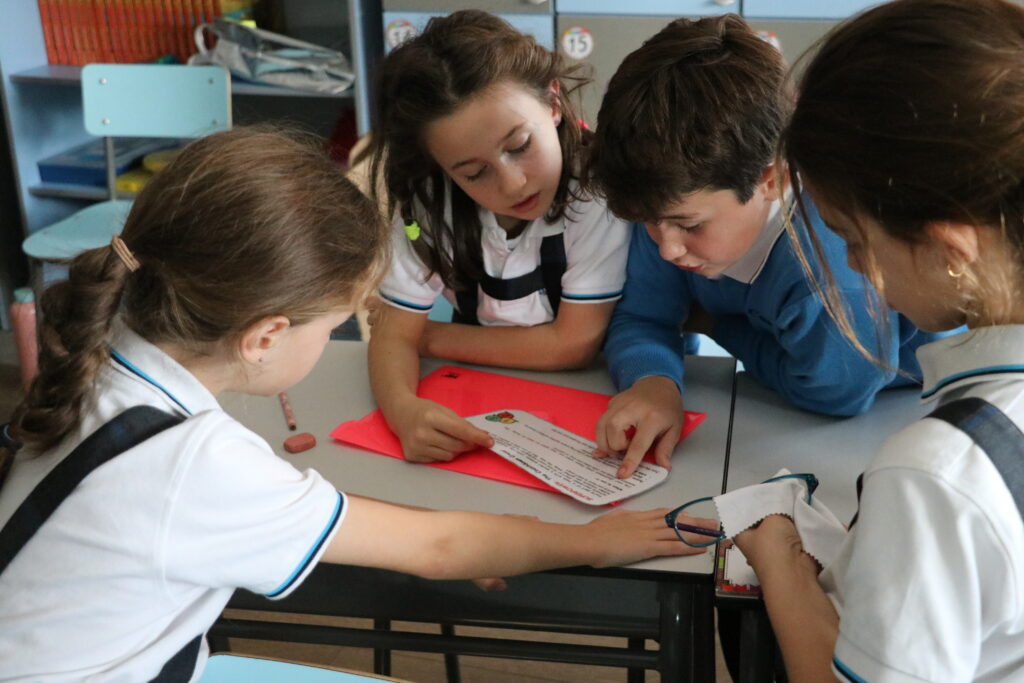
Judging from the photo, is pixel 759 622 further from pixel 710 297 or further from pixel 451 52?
pixel 451 52

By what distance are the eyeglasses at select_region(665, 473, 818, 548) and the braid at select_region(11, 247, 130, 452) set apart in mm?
578

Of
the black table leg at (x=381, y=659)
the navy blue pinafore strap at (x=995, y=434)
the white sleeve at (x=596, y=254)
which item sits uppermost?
the navy blue pinafore strap at (x=995, y=434)

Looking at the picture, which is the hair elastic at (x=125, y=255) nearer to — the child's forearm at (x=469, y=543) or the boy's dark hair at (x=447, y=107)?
the child's forearm at (x=469, y=543)

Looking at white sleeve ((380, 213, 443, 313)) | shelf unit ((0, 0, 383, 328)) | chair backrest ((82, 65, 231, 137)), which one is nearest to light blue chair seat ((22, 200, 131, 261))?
chair backrest ((82, 65, 231, 137))

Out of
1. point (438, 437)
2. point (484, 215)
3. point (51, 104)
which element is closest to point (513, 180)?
point (484, 215)

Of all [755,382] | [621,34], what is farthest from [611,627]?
[621,34]

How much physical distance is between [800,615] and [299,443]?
0.65 metres

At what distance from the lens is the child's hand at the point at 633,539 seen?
3.47ft

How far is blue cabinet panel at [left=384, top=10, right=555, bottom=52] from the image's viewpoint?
116 inches

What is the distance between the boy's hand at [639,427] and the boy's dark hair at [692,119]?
233 mm

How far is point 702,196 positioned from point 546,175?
31 centimetres

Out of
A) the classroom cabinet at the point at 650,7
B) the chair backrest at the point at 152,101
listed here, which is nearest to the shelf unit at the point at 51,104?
the chair backrest at the point at 152,101

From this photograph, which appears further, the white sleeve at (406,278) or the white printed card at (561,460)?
the white sleeve at (406,278)

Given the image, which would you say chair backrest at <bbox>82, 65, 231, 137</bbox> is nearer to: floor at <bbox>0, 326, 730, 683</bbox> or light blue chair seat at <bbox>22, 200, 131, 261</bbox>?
light blue chair seat at <bbox>22, 200, 131, 261</bbox>
